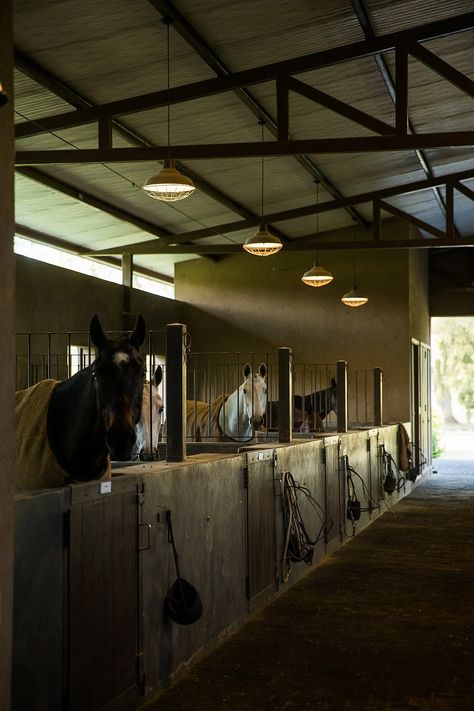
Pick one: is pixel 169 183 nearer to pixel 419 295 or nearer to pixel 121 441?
pixel 121 441

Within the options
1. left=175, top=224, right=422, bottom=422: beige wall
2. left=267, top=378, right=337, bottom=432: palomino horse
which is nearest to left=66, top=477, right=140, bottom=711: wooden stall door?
left=267, top=378, right=337, bottom=432: palomino horse

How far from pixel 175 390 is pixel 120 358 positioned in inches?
33.2

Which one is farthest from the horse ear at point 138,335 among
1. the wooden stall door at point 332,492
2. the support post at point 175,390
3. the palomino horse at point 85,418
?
the wooden stall door at point 332,492

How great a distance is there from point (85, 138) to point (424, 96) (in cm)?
347

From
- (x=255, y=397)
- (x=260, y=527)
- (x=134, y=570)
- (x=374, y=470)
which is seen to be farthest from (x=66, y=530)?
(x=374, y=470)

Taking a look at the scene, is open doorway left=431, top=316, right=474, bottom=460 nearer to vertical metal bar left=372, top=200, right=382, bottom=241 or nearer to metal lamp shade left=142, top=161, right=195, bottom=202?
vertical metal bar left=372, top=200, right=382, bottom=241

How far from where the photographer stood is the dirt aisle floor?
386 cm

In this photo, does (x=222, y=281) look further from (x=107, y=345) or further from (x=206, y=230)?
(x=107, y=345)

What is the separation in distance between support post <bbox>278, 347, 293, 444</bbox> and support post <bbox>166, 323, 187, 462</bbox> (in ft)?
7.03

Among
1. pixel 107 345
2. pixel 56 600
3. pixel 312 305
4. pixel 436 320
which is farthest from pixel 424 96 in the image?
pixel 436 320

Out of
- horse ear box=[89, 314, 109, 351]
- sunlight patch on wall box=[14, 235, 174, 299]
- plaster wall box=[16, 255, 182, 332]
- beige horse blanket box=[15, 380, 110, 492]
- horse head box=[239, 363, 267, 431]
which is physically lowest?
beige horse blanket box=[15, 380, 110, 492]

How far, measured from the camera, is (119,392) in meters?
3.67

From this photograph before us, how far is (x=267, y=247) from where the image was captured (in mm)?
9062

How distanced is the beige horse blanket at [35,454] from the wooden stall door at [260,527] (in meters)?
1.54
